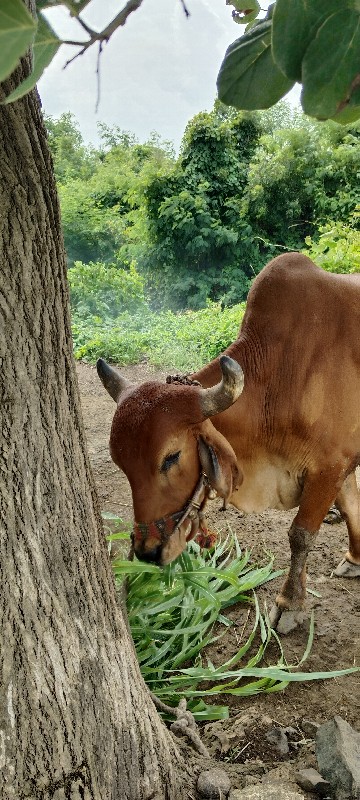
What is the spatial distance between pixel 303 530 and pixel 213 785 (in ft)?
3.91

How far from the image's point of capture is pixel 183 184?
12969 mm

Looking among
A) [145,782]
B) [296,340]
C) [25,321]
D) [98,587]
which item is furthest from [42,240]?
[296,340]

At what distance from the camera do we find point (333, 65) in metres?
0.62

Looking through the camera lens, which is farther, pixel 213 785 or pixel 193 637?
pixel 193 637

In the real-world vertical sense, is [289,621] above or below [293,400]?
below

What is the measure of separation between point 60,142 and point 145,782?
17698 mm

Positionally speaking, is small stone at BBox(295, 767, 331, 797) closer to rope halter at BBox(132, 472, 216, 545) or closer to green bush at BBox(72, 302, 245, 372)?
rope halter at BBox(132, 472, 216, 545)

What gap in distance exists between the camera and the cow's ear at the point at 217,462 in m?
2.30

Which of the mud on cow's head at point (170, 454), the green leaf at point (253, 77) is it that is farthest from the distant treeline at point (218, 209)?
the green leaf at point (253, 77)

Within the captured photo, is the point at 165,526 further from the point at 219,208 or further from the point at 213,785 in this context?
the point at 219,208

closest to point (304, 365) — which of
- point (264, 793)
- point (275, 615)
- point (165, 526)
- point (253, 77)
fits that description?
point (165, 526)

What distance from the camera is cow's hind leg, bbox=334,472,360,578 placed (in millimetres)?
3184

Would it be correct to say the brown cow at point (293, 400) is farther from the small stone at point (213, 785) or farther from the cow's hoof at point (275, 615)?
the small stone at point (213, 785)

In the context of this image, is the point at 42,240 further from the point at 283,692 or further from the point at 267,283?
the point at 283,692
